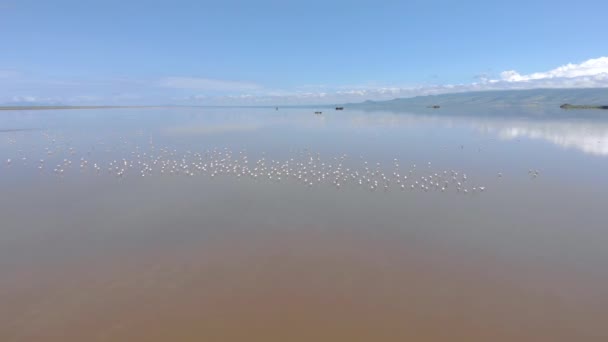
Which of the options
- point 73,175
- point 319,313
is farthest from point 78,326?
point 73,175

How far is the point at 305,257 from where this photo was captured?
8.98 m

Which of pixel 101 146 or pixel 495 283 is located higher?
pixel 101 146

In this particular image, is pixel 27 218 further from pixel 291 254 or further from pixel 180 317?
pixel 291 254

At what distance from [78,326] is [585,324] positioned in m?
10.3

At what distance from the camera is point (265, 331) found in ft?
20.8

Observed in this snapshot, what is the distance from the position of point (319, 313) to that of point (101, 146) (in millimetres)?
31149

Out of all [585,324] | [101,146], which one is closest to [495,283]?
[585,324]

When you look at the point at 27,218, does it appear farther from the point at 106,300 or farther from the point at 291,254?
the point at 291,254

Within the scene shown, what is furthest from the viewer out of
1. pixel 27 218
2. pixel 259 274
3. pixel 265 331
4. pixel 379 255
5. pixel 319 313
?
pixel 27 218

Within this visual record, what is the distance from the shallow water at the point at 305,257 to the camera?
6535mm

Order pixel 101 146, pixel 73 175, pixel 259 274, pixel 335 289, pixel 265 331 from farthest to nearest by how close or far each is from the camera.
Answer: pixel 101 146 < pixel 73 175 < pixel 259 274 < pixel 335 289 < pixel 265 331

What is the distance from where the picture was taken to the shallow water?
21.4 ft

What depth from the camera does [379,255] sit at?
9039 millimetres

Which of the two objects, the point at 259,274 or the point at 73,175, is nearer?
the point at 259,274
